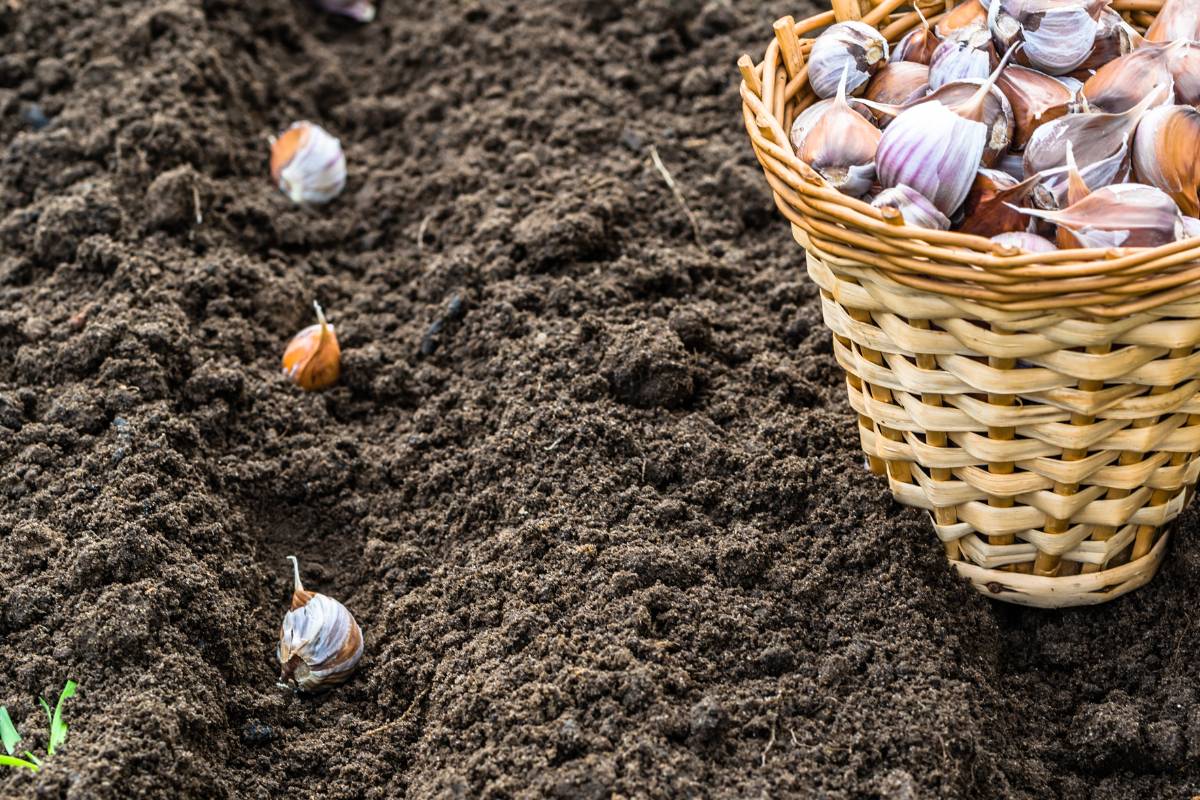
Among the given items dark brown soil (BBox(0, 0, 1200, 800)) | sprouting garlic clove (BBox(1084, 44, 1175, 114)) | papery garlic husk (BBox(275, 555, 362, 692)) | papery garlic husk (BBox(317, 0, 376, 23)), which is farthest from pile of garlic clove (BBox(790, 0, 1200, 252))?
papery garlic husk (BBox(317, 0, 376, 23))

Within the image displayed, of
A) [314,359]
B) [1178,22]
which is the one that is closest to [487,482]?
[314,359]

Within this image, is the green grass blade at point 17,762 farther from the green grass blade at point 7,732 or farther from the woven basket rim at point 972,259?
the woven basket rim at point 972,259

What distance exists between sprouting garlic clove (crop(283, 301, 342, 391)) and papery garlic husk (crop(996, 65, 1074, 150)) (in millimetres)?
1338

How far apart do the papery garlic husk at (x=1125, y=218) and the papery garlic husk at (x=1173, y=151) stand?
12cm

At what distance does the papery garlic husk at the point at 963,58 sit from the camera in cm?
191

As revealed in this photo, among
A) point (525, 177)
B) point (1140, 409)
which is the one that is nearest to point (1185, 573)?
point (1140, 409)

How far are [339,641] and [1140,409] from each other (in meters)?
1.23

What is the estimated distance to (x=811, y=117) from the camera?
6.37ft

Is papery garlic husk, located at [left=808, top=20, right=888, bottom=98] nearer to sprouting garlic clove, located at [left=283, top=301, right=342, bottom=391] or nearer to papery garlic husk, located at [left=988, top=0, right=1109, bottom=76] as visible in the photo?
papery garlic husk, located at [left=988, top=0, right=1109, bottom=76]

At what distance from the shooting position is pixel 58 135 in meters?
2.96

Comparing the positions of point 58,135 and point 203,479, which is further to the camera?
point 58,135

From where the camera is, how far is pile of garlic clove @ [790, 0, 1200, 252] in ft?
5.68

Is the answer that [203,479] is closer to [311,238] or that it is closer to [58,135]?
[311,238]

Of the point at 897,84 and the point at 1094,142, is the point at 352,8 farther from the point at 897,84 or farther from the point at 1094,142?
the point at 1094,142
